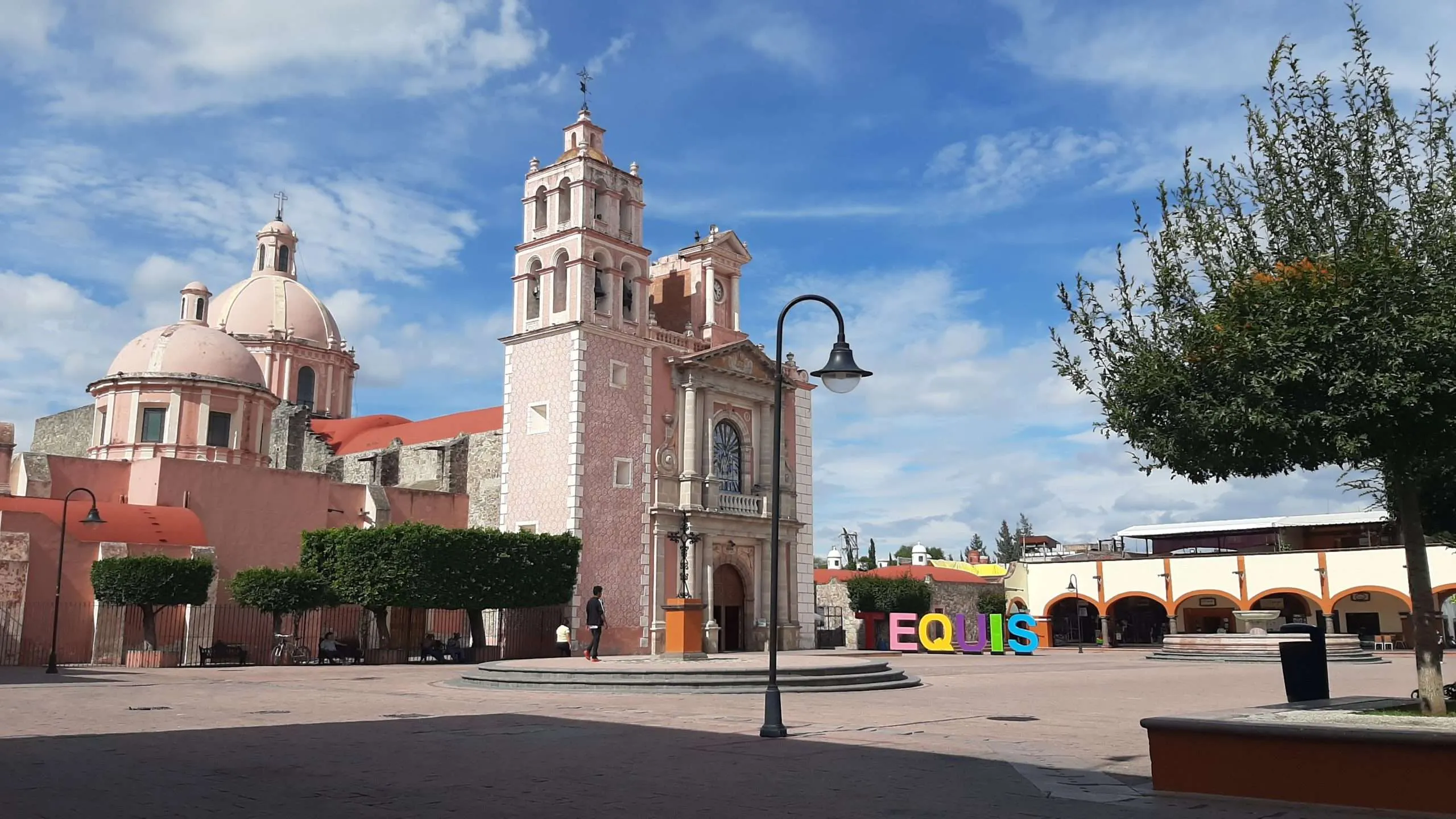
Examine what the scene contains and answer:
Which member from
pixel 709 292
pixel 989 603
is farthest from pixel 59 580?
pixel 989 603

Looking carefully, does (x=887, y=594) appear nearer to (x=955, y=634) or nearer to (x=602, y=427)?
(x=955, y=634)

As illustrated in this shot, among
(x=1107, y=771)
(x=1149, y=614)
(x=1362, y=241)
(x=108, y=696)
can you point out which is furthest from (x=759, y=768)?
(x=1149, y=614)

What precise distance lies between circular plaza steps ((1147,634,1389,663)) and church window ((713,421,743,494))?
47.5 feet

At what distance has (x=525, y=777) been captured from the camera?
351 inches

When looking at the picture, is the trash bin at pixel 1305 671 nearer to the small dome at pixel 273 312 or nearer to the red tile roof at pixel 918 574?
the red tile roof at pixel 918 574

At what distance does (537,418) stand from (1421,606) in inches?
1093

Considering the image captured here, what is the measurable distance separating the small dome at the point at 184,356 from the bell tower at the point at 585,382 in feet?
36.4

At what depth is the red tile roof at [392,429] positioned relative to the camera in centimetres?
4309

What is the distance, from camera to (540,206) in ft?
123

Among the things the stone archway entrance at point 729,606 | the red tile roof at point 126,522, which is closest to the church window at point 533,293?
the stone archway entrance at point 729,606

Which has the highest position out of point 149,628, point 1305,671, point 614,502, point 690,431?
point 690,431

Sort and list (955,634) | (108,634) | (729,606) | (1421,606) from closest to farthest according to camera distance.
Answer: (1421,606)
(108,634)
(729,606)
(955,634)

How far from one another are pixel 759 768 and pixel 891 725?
13.4 ft

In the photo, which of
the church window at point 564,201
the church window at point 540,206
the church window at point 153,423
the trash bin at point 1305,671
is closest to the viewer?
the trash bin at point 1305,671
